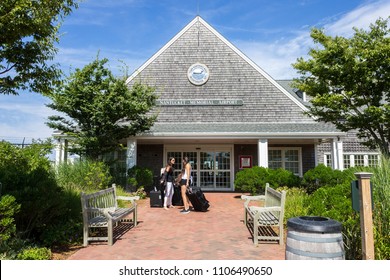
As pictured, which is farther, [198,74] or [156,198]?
[198,74]

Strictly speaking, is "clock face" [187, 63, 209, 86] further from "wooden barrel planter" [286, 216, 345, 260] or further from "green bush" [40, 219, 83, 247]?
"wooden barrel planter" [286, 216, 345, 260]

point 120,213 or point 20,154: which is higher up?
point 20,154

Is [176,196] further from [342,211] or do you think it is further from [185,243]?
[342,211]

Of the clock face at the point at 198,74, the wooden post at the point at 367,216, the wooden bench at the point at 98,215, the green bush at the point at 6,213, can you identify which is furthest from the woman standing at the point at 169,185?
the clock face at the point at 198,74

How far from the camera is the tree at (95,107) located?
1287cm

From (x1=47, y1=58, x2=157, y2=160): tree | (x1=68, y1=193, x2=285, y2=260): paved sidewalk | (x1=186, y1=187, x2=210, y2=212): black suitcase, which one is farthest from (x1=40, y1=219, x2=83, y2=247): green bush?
(x1=47, y1=58, x2=157, y2=160): tree

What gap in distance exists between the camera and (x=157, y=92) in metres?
16.8

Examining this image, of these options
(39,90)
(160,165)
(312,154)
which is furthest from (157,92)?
(39,90)

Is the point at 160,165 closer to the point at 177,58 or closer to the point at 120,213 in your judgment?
the point at 177,58

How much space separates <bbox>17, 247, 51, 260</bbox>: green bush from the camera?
16.0 feet

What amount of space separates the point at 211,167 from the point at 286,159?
415 cm

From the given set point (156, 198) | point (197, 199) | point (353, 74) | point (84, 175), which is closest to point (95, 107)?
point (84, 175)

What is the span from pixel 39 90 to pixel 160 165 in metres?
10.5

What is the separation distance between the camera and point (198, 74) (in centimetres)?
1703
